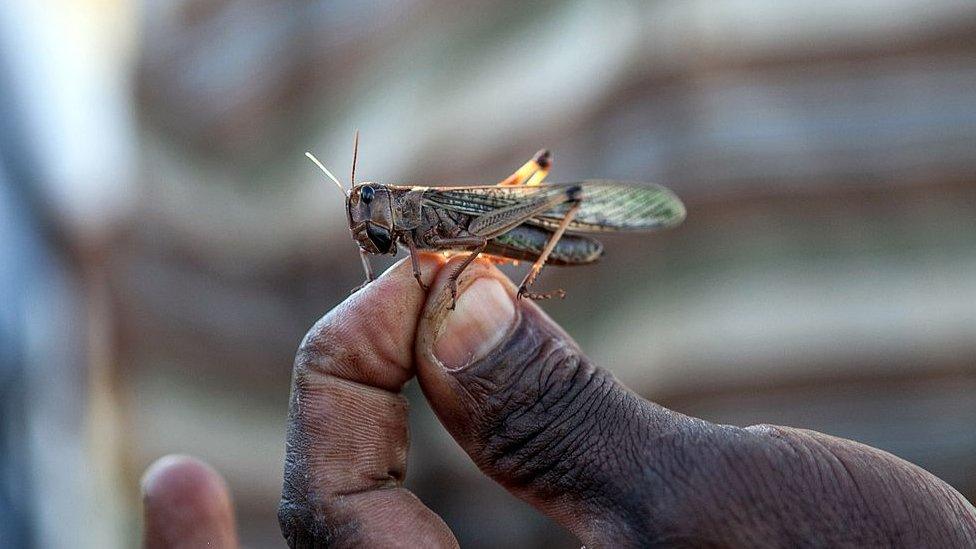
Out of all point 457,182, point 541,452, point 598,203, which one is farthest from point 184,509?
point 457,182

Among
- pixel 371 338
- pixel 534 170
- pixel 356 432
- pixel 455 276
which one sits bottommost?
pixel 356 432

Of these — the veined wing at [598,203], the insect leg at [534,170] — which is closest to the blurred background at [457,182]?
the insect leg at [534,170]

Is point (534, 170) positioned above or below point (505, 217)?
above

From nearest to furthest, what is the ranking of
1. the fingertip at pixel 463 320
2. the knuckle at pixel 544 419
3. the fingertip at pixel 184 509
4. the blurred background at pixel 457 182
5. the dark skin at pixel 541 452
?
1. the dark skin at pixel 541 452
2. the knuckle at pixel 544 419
3. the fingertip at pixel 463 320
4. the fingertip at pixel 184 509
5. the blurred background at pixel 457 182

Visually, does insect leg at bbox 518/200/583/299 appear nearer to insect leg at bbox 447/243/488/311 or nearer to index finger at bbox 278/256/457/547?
insect leg at bbox 447/243/488/311

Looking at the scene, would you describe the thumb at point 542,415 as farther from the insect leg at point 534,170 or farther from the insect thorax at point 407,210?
the insect leg at point 534,170

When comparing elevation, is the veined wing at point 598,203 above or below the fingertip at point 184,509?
above

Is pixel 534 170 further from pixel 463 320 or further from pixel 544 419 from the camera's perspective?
pixel 544 419

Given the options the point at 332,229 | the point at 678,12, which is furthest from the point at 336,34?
the point at 678,12

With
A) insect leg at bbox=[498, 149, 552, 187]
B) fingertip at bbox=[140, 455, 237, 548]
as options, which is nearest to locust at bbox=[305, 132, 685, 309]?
insect leg at bbox=[498, 149, 552, 187]
